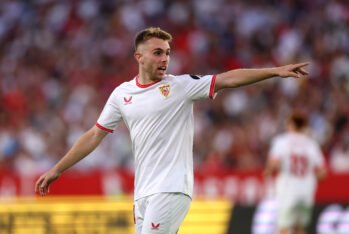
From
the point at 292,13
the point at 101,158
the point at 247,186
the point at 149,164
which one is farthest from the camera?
→ the point at 292,13

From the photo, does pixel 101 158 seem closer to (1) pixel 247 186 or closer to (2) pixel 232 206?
(1) pixel 247 186

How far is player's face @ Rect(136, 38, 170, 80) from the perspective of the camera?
8109 mm

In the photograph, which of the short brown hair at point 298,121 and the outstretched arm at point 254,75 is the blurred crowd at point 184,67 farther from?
the outstretched arm at point 254,75

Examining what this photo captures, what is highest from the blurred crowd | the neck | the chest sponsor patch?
the blurred crowd

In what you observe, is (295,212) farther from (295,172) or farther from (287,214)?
Result: (295,172)

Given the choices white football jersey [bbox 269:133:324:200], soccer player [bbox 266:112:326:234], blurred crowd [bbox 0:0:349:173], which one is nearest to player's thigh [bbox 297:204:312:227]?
soccer player [bbox 266:112:326:234]

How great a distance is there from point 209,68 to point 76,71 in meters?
2.91

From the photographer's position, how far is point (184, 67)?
21.2m

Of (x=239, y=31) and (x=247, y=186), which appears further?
(x=239, y=31)

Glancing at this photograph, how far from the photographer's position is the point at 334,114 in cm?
1838

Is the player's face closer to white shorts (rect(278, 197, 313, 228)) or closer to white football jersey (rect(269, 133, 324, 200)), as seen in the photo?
white football jersey (rect(269, 133, 324, 200))

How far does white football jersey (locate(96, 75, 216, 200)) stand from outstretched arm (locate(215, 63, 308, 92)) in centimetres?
14

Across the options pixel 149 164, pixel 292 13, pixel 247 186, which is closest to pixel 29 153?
pixel 247 186

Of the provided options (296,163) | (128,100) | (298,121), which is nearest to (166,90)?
(128,100)
